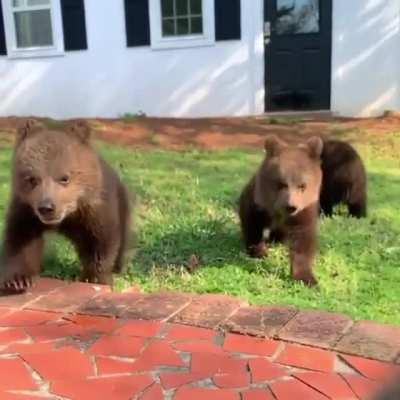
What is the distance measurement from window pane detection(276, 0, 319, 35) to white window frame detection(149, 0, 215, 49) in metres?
1.38

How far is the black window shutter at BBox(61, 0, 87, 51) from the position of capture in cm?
1430

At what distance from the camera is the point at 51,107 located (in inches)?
591

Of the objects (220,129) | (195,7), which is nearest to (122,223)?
(220,129)

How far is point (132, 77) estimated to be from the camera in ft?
47.9

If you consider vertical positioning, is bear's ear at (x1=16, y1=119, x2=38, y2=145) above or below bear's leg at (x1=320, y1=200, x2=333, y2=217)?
above

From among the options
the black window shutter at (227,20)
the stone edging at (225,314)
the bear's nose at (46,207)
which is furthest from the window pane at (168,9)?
the bear's nose at (46,207)

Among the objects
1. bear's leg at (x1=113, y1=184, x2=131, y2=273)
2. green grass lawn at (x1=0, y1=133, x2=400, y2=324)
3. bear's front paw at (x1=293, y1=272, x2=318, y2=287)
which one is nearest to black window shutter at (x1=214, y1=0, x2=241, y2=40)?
green grass lawn at (x1=0, y1=133, x2=400, y2=324)

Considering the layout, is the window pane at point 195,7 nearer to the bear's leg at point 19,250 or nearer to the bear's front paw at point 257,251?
the bear's front paw at point 257,251

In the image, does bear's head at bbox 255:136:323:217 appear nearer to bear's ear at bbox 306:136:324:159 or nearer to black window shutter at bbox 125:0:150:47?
bear's ear at bbox 306:136:324:159

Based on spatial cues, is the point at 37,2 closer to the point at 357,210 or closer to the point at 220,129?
the point at 220,129

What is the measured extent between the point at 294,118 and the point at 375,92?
5.77ft

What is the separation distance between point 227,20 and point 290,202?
392 inches

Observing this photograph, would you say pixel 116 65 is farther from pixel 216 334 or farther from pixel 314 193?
pixel 216 334

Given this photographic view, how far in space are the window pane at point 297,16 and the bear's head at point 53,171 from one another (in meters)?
10.7
